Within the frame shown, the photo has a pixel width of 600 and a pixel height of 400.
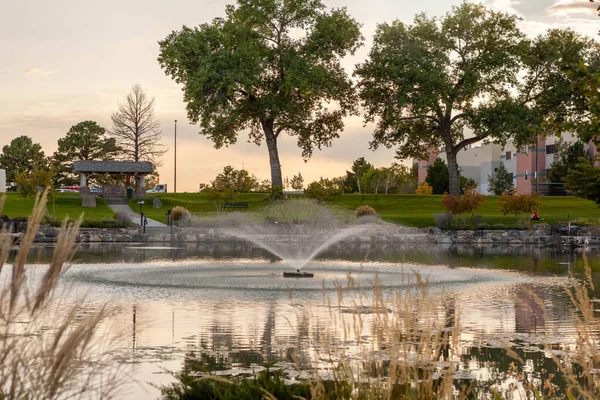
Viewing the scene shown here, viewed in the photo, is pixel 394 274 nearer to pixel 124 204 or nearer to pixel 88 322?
pixel 88 322

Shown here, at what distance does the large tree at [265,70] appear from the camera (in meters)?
55.2

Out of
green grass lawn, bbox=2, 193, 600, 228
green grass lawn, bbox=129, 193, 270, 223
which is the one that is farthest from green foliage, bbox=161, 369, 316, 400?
green grass lawn, bbox=2, 193, 600, 228

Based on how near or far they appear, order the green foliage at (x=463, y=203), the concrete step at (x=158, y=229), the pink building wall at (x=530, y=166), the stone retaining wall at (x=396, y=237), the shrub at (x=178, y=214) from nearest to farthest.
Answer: the stone retaining wall at (x=396, y=237) < the concrete step at (x=158, y=229) < the green foliage at (x=463, y=203) < the shrub at (x=178, y=214) < the pink building wall at (x=530, y=166)

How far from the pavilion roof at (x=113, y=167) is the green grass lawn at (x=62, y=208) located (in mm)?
2603

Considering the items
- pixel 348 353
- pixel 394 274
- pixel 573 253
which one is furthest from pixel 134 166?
pixel 348 353

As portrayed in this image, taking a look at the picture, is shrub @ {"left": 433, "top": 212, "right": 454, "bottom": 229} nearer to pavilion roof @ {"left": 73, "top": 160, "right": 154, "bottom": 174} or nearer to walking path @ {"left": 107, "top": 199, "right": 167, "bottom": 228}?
walking path @ {"left": 107, "top": 199, "right": 167, "bottom": 228}

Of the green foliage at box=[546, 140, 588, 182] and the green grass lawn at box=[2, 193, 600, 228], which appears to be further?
the green foliage at box=[546, 140, 588, 182]

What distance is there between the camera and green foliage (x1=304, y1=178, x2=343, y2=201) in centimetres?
5088

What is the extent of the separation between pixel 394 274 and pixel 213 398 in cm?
1667

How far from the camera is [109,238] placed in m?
39.9

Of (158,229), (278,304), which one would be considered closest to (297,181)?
(158,229)

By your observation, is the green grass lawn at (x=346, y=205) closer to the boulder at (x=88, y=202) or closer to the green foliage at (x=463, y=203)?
the boulder at (x=88, y=202)

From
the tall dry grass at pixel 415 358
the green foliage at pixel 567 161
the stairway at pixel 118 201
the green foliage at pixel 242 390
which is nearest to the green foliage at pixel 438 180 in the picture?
the green foliage at pixel 567 161

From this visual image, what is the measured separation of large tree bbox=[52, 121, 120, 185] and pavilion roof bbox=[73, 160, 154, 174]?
19.9 meters
